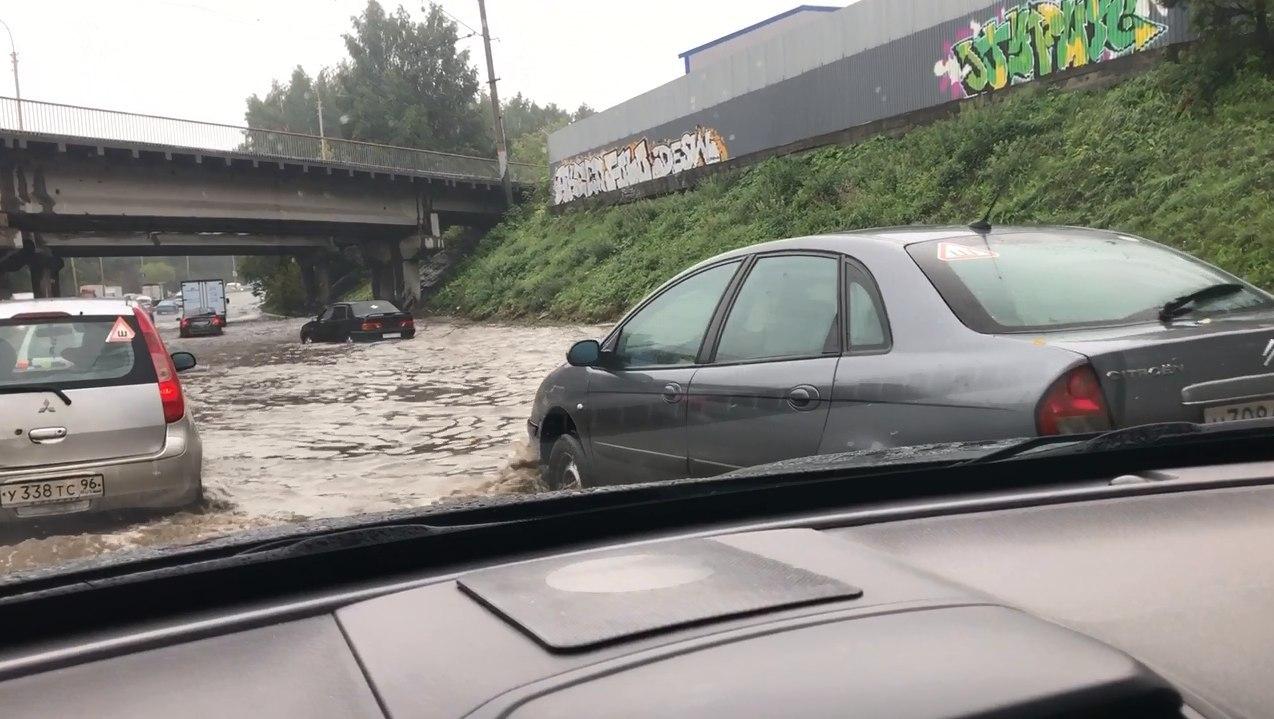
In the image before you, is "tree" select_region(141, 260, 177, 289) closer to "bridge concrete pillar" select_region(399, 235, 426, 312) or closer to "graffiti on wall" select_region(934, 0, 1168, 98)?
"bridge concrete pillar" select_region(399, 235, 426, 312)

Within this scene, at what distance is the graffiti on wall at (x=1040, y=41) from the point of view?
21.1m

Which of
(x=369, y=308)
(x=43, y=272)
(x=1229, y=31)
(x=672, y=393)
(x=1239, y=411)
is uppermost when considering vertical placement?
(x=1229, y=31)

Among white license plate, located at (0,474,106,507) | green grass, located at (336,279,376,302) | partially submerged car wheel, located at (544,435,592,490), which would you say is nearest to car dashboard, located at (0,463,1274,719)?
partially submerged car wheel, located at (544,435,592,490)

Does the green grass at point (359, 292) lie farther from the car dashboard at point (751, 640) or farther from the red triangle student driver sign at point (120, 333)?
the car dashboard at point (751, 640)

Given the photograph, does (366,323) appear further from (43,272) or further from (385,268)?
(385,268)

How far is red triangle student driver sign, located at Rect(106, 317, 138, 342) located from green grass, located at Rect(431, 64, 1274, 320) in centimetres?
1252

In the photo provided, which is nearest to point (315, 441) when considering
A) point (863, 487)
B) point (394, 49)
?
point (863, 487)

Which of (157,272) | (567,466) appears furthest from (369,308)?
(157,272)

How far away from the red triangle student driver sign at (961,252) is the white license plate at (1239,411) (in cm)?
95

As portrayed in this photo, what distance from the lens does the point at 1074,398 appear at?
320cm

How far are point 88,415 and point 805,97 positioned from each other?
2734cm

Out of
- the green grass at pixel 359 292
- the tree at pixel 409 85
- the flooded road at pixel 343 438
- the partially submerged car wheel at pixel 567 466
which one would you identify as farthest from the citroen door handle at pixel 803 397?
the green grass at pixel 359 292

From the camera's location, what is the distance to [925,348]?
141 inches

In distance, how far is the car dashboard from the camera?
132 cm
